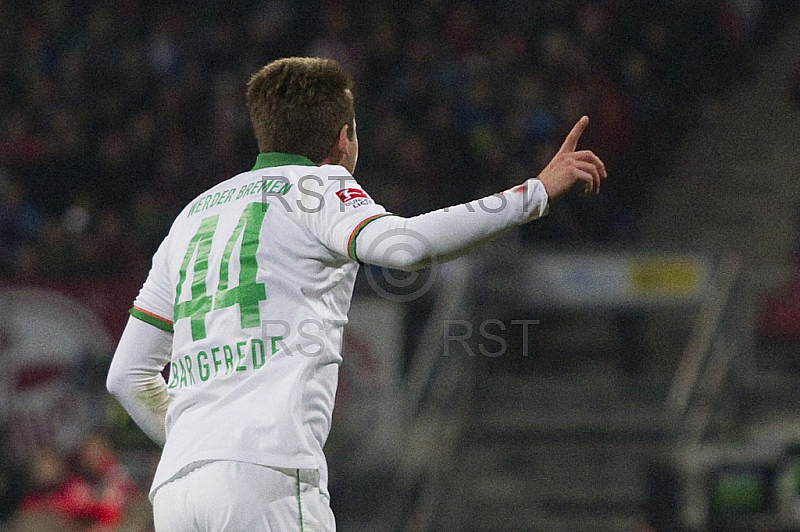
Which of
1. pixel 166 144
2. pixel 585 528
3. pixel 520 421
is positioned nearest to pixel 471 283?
pixel 520 421

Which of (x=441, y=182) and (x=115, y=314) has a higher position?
(x=441, y=182)

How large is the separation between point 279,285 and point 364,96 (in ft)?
31.5

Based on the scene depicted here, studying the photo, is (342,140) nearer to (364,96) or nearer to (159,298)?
(159,298)

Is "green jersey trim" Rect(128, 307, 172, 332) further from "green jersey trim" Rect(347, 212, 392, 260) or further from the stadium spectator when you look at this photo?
the stadium spectator

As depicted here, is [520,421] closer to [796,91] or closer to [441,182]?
[441,182]

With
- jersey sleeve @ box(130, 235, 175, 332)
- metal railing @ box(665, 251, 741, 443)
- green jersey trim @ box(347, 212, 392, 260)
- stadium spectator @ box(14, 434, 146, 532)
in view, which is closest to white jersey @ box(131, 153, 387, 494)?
green jersey trim @ box(347, 212, 392, 260)

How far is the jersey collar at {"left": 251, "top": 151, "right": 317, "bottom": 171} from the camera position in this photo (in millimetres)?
3039

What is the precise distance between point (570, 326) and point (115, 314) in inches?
144

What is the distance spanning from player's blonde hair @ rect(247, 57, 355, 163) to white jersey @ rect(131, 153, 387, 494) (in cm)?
5

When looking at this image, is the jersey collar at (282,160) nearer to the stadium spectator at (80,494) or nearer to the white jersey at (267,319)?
the white jersey at (267,319)

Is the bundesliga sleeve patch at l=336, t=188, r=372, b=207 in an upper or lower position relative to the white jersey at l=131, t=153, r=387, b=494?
upper

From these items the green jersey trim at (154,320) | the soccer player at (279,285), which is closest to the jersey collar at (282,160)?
the soccer player at (279,285)

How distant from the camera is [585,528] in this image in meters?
8.64

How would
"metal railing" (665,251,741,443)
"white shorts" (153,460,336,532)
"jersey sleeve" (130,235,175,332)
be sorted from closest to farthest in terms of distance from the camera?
1. "white shorts" (153,460,336,532)
2. "jersey sleeve" (130,235,175,332)
3. "metal railing" (665,251,741,443)
